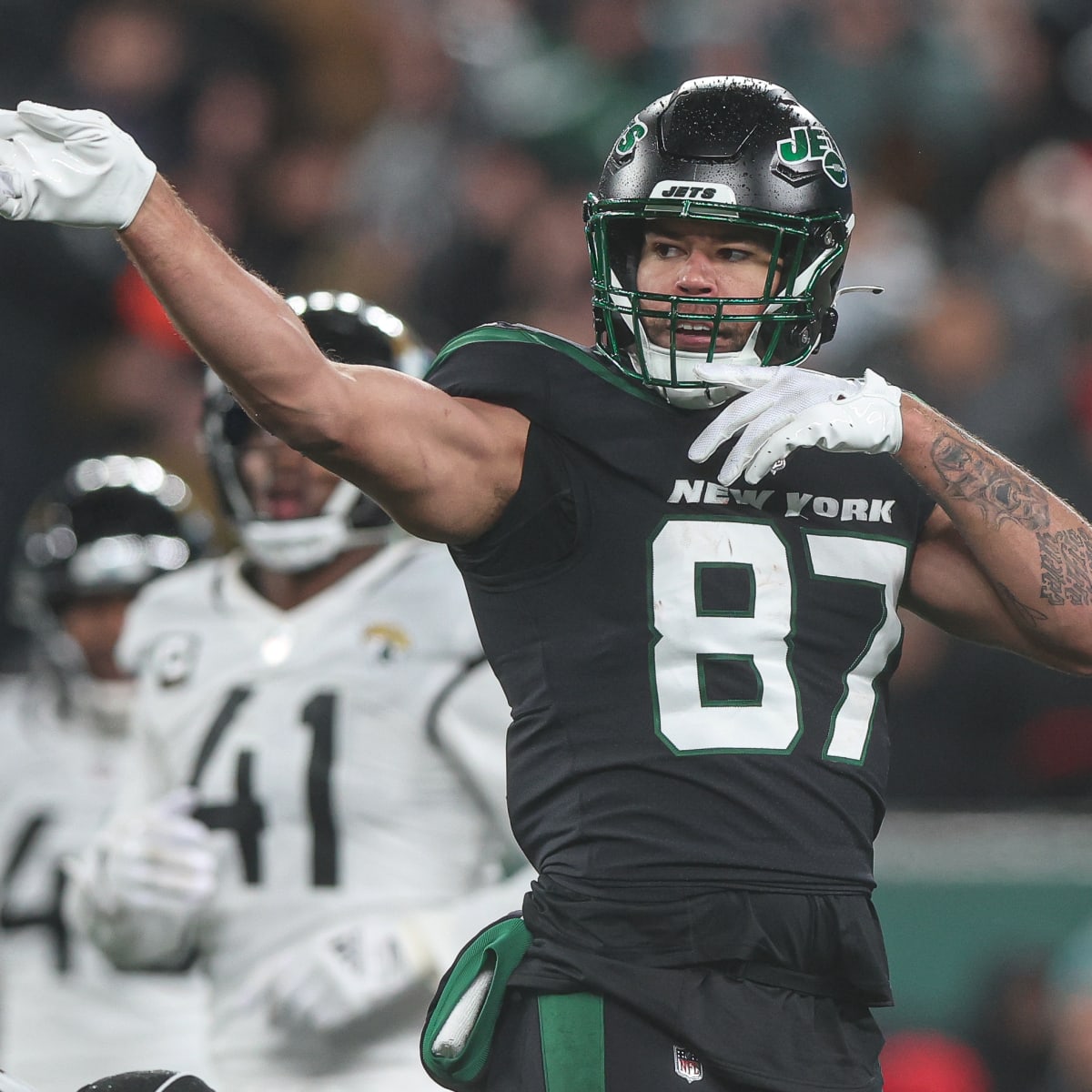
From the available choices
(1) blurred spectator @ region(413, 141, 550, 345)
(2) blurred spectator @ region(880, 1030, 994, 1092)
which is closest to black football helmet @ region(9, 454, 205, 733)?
(1) blurred spectator @ region(413, 141, 550, 345)

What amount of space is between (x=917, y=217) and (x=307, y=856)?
4.29 meters

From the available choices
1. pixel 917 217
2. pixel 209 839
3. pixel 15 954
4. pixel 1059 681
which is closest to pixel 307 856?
pixel 209 839

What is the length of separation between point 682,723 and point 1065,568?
61 cm

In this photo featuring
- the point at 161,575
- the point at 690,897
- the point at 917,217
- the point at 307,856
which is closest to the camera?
the point at 690,897

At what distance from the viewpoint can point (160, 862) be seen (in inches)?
154

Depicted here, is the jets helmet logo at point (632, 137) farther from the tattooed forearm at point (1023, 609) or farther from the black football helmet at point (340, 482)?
the black football helmet at point (340, 482)

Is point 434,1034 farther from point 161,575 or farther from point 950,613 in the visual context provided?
point 161,575

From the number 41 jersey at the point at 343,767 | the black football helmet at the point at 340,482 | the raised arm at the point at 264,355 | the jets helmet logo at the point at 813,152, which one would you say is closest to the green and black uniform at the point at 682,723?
the raised arm at the point at 264,355

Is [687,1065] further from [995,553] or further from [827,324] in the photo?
[827,324]

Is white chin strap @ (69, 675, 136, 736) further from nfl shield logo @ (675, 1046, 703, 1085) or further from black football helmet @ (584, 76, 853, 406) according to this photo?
nfl shield logo @ (675, 1046, 703, 1085)

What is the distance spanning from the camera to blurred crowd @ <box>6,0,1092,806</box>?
6.75 meters

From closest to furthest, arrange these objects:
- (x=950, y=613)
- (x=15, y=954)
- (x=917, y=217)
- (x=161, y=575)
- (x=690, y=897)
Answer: (x=690, y=897) → (x=950, y=613) → (x=15, y=954) → (x=161, y=575) → (x=917, y=217)

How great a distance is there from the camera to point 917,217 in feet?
23.8

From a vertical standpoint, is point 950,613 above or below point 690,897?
above
